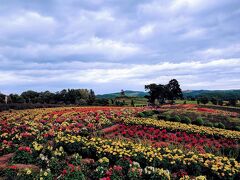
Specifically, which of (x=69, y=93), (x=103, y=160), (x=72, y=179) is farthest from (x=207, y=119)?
(x=69, y=93)

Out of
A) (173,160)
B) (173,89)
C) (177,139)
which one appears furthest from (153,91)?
(173,160)

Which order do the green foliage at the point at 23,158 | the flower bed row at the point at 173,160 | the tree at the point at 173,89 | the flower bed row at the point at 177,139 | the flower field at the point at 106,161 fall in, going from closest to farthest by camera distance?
the flower field at the point at 106,161, the flower bed row at the point at 173,160, the green foliage at the point at 23,158, the flower bed row at the point at 177,139, the tree at the point at 173,89

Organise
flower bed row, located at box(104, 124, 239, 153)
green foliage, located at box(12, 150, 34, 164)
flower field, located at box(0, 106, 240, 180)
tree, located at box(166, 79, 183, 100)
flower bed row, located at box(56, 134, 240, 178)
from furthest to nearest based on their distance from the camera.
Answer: tree, located at box(166, 79, 183, 100) < flower bed row, located at box(104, 124, 239, 153) < green foliage, located at box(12, 150, 34, 164) < flower bed row, located at box(56, 134, 240, 178) < flower field, located at box(0, 106, 240, 180)

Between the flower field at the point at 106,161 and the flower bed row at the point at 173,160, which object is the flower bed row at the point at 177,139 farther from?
the flower bed row at the point at 173,160

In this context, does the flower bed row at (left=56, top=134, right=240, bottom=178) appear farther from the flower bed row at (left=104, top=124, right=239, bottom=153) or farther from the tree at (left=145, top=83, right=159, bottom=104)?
the tree at (left=145, top=83, right=159, bottom=104)

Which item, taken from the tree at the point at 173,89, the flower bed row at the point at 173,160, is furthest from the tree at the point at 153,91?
the flower bed row at the point at 173,160

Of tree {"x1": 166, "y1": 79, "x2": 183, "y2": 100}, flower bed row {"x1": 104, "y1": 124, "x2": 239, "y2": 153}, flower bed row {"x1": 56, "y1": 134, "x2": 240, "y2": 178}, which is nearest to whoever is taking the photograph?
flower bed row {"x1": 56, "y1": 134, "x2": 240, "y2": 178}

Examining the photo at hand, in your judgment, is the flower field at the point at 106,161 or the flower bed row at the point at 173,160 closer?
the flower field at the point at 106,161

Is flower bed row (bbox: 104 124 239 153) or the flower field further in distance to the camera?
flower bed row (bbox: 104 124 239 153)

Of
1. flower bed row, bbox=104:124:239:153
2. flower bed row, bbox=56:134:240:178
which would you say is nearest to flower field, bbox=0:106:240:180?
flower bed row, bbox=56:134:240:178

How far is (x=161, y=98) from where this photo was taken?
49344 mm

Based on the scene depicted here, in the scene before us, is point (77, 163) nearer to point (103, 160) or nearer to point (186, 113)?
point (103, 160)

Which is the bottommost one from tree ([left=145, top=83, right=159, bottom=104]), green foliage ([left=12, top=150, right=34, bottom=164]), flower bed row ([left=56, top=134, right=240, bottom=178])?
flower bed row ([left=56, top=134, right=240, bottom=178])

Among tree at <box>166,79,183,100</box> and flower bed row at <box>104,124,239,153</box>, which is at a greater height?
tree at <box>166,79,183,100</box>
